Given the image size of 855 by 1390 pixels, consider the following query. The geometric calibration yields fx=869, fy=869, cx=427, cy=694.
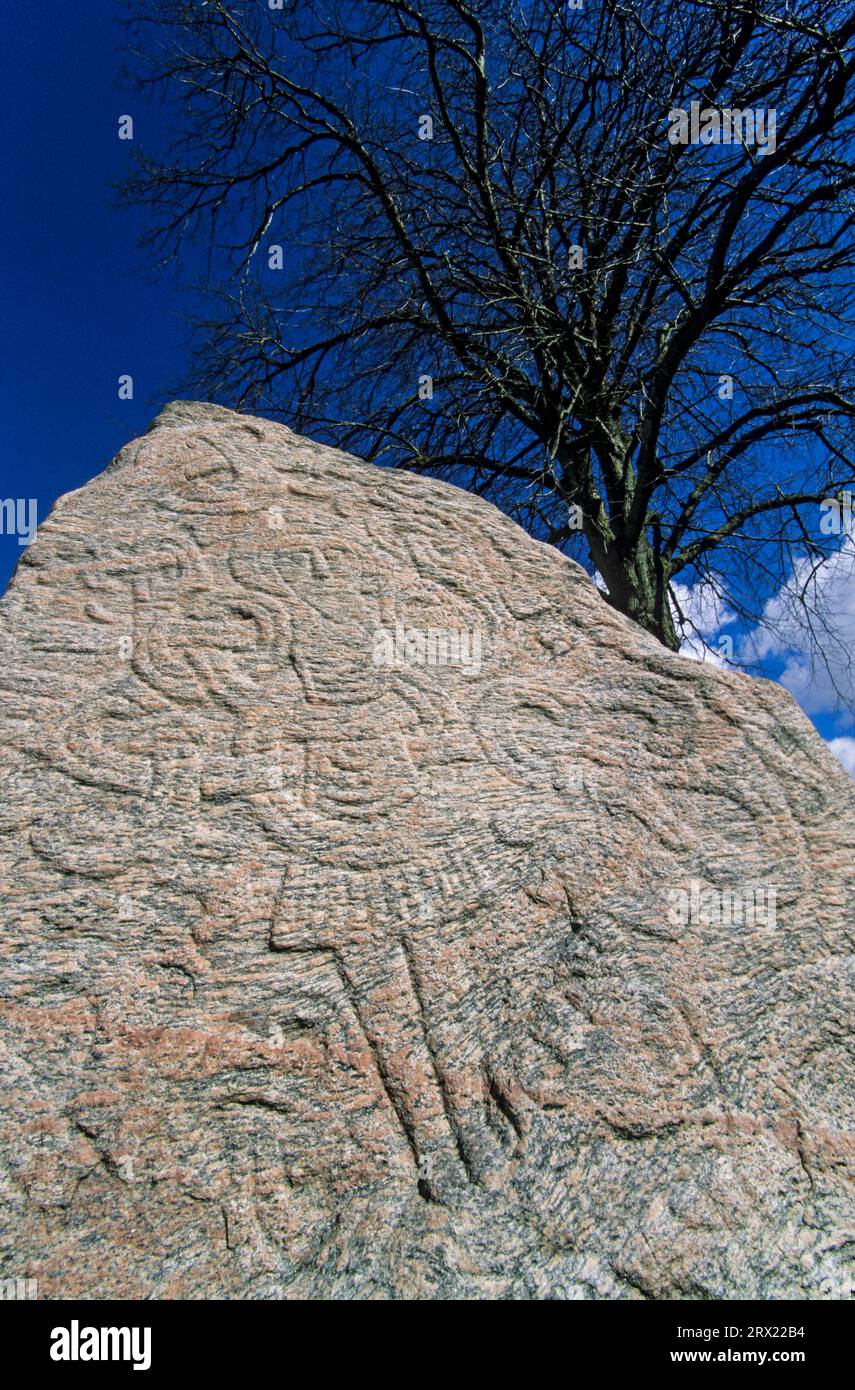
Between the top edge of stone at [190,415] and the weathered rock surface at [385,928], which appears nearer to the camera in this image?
the weathered rock surface at [385,928]

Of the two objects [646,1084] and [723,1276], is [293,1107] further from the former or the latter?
[723,1276]

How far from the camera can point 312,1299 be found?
1739 mm

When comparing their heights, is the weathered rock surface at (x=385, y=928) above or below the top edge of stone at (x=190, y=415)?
below

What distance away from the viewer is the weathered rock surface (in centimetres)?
182

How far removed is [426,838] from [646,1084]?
0.81 meters

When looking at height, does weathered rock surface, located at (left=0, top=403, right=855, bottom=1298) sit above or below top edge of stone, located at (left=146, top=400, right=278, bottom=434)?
below

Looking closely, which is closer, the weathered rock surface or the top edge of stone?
the weathered rock surface

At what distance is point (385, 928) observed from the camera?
7.29 ft

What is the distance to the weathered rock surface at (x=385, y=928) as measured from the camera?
71.8 inches

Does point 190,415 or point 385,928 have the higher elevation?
point 190,415

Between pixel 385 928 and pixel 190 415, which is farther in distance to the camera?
pixel 190 415
